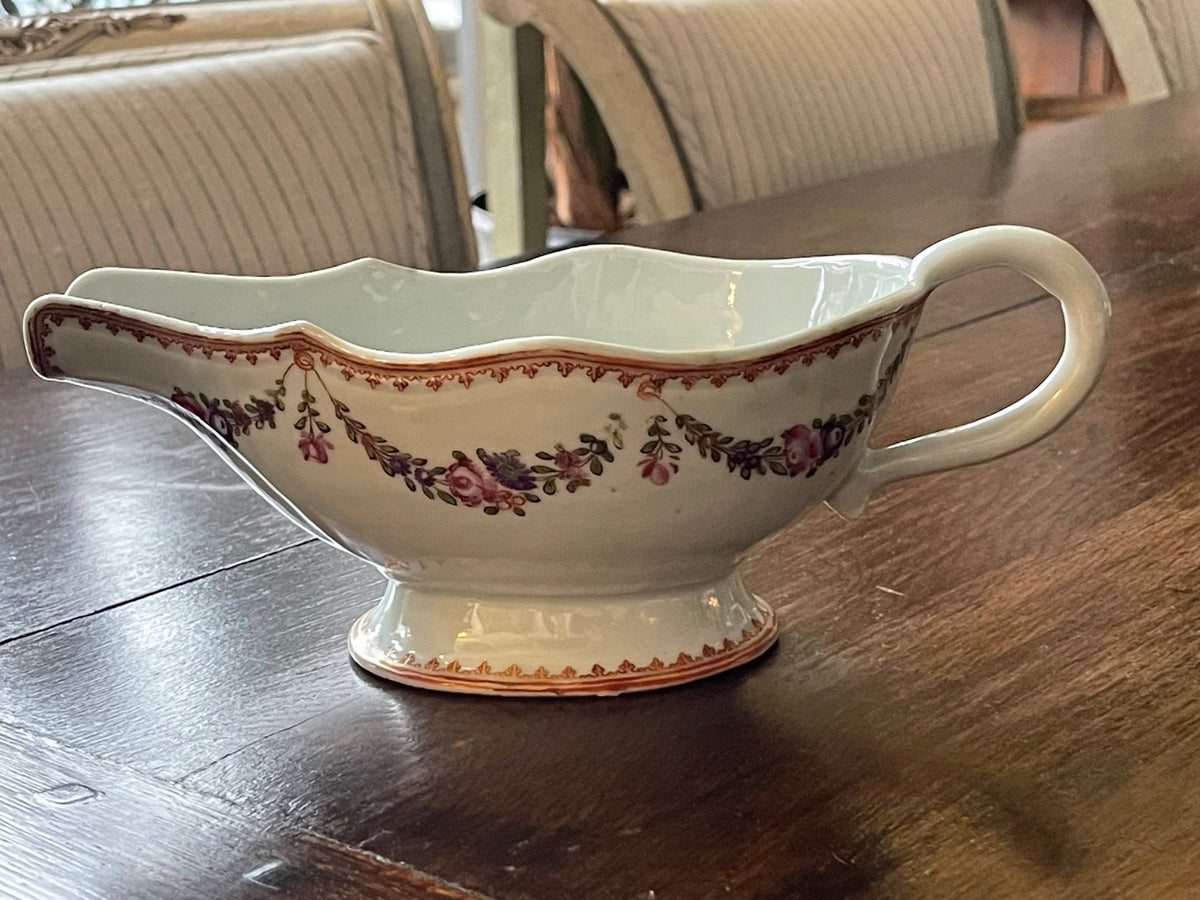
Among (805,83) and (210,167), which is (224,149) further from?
(805,83)

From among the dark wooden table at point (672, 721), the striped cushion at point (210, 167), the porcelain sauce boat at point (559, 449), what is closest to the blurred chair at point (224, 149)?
the striped cushion at point (210, 167)

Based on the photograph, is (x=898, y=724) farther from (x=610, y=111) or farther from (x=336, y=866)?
(x=610, y=111)

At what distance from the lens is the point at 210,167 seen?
114cm

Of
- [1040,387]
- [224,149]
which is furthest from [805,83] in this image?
[1040,387]

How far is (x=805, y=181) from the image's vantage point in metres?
1.50

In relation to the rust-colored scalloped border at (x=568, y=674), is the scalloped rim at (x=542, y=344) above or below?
above

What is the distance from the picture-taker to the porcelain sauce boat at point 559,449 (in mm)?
424

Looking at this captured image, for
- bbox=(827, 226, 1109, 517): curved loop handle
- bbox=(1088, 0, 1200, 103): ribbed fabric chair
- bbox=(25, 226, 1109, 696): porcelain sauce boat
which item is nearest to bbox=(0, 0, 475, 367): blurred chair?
bbox=(25, 226, 1109, 696): porcelain sauce boat

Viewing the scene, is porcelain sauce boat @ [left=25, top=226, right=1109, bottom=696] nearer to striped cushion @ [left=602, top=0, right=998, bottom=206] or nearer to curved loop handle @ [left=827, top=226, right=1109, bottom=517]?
curved loop handle @ [left=827, top=226, right=1109, bottom=517]

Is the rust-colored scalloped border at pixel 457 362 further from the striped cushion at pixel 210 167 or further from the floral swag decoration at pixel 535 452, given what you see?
the striped cushion at pixel 210 167

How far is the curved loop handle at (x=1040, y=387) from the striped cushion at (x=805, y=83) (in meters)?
0.95

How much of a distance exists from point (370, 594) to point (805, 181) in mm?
1035

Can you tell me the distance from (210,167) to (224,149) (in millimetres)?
18

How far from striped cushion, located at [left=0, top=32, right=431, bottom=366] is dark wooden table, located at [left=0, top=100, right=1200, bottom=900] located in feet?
1.38
